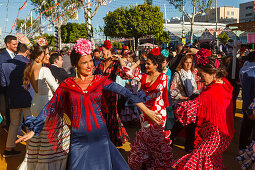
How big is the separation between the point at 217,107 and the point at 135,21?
30.7 metres

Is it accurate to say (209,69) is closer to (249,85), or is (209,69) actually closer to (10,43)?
(249,85)

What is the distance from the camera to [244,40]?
27.2m

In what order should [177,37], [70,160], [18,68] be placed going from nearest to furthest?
A: 1. [70,160]
2. [18,68]
3. [177,37]

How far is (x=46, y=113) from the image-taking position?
2.67 meters

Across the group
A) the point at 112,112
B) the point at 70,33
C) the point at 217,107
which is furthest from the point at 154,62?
the point at 70,33

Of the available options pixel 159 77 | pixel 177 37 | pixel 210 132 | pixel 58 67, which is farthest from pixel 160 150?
pixel 177 37

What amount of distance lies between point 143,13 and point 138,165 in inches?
1234

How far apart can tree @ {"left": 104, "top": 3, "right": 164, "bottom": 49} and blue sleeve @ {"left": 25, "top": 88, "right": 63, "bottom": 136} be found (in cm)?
3072

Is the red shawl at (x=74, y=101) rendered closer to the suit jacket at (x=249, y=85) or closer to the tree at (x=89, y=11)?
the suit jacket at (x=249, y=85)

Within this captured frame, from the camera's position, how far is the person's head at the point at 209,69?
3.35 m

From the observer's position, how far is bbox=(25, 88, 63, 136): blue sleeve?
2553mm

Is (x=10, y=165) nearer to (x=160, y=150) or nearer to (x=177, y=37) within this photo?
(x=160, y=150)

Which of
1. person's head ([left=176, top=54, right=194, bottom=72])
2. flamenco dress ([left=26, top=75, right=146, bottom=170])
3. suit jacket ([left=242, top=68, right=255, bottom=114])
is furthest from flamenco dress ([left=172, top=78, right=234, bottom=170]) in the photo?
person's head ([left=176, top=54, right=194, bottom=72])

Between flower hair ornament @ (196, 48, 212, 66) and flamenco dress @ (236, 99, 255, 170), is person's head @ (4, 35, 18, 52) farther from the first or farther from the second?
flamenco dress @ (236, 99, 255, 170)
